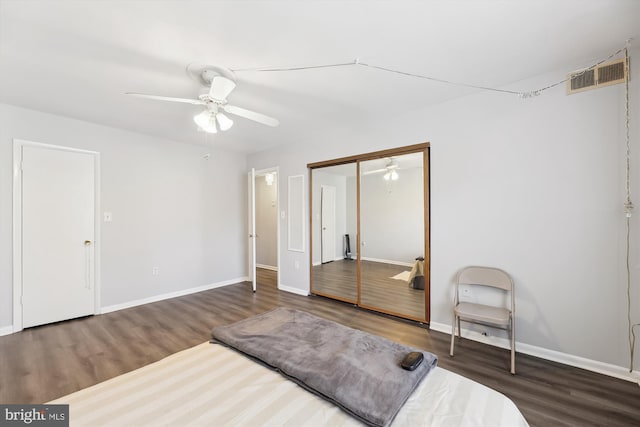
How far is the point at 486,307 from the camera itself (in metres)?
2.42

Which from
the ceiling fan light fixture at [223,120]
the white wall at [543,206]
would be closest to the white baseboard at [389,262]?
the white wall at [543,206]

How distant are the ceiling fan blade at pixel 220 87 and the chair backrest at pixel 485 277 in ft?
8.96

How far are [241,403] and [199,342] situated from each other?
1.90m

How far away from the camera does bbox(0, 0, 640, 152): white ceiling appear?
156 cm

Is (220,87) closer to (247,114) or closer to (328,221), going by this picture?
(247,114)

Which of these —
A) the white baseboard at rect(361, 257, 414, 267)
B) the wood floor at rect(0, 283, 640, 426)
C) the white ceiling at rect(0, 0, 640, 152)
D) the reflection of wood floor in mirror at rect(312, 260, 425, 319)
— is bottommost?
the wood floor at rect(0, 283, 640, 426)

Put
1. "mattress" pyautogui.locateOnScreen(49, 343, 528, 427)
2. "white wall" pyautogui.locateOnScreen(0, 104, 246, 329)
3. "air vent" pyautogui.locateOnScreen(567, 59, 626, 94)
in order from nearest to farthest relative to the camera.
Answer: "mattress" pyautogui.locateOnScreen(49, 343, 528, 427)
"air vent" pyautogui.locateOnScreen(567, 59, 626, 94)
"white wall" pyautogui.locateOnScreen(0, 104, 246, 329)

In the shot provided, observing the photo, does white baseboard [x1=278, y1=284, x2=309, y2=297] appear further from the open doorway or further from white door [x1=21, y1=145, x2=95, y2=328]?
white door [x1=21, y1=145, x2=95, y2=328]

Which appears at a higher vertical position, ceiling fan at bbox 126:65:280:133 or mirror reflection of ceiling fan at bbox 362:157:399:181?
ceiling fan at bbox 126:65:280:133

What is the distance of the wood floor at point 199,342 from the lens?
1.75 meters

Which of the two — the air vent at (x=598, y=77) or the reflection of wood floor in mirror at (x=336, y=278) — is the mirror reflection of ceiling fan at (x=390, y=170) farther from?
the air vent at (x=598, y=77)

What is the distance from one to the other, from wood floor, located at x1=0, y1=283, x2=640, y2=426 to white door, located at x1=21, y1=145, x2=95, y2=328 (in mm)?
254

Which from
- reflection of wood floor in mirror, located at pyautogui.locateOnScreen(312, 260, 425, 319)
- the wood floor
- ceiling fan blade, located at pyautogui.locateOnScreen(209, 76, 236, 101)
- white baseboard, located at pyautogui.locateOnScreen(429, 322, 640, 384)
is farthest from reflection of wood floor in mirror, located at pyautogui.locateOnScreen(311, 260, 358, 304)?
ceiling fan blade, located at pyautogui.locateOnScreen(209, 76, 236, 101)

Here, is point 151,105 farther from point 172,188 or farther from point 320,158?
point 320,158
